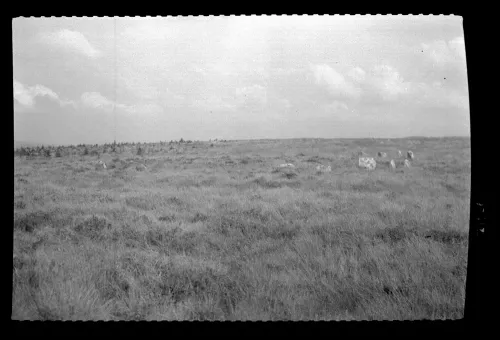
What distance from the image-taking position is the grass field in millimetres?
3871

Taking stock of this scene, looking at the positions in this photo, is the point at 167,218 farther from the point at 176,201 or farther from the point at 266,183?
the point at 266,183

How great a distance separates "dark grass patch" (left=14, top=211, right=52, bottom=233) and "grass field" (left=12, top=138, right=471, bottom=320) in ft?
0.07

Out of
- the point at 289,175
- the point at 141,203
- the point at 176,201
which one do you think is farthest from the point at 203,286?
the point at 289,175

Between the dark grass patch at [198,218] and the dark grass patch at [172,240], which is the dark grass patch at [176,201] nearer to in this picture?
the dark grass patch at [198,218]

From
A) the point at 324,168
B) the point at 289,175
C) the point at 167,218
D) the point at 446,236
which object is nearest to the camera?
the point at 446,236

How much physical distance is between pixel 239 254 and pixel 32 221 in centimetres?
425

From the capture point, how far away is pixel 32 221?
685cm

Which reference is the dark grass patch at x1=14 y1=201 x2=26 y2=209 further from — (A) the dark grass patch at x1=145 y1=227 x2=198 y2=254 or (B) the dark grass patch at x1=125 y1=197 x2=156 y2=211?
(A) the dark grass patch at x1=145 y1=227 x2=198 y2=254

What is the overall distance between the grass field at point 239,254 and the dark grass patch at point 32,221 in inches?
0.8

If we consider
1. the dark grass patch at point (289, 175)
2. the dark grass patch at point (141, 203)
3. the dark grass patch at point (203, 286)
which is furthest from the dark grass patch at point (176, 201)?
the dark grass patch at point (289, 175)

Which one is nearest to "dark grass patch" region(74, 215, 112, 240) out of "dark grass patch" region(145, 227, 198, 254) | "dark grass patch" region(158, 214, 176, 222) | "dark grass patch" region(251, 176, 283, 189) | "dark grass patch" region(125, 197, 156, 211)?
"dark grass patch" region(145, 227, 198, 254)
